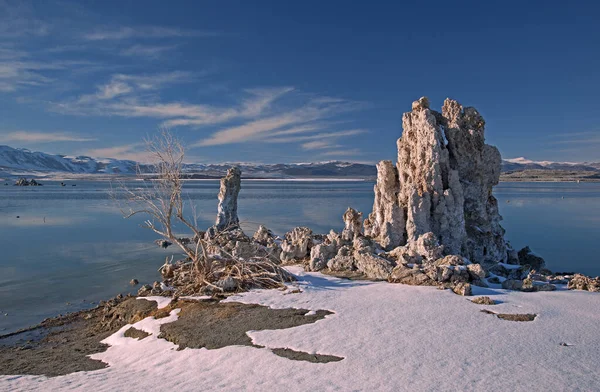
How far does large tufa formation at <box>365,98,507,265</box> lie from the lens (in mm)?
13047

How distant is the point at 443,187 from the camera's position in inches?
531

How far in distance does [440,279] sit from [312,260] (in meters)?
4.14

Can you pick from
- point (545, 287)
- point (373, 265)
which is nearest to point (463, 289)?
point (545, 287)

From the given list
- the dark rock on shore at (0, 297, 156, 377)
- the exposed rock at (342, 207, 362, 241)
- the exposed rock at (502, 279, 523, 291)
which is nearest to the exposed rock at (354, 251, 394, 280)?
the exposed rock at (502, 279, 523, 291)

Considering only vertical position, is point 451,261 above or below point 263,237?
above

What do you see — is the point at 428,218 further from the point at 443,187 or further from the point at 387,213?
the point at 387,213

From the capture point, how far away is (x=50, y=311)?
37.1 ft

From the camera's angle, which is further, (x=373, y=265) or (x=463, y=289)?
(x=373, y=265)

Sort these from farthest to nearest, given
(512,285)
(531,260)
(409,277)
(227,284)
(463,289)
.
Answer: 1. (531,260)
2. (227,284)
3. (409,277)
4. (512,285)
5. (463,289)

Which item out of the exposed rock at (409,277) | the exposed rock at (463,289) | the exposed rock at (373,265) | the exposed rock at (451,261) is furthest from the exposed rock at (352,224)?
the exposed rock at (463,289)

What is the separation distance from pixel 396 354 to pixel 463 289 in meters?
3.50

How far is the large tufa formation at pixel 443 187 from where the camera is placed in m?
13.0

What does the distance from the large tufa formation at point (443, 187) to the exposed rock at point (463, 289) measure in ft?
10.6

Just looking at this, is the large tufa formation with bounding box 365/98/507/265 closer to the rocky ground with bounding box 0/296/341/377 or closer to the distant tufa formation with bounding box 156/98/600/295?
the distant tufa formation with bounding box 156/98/600/295
